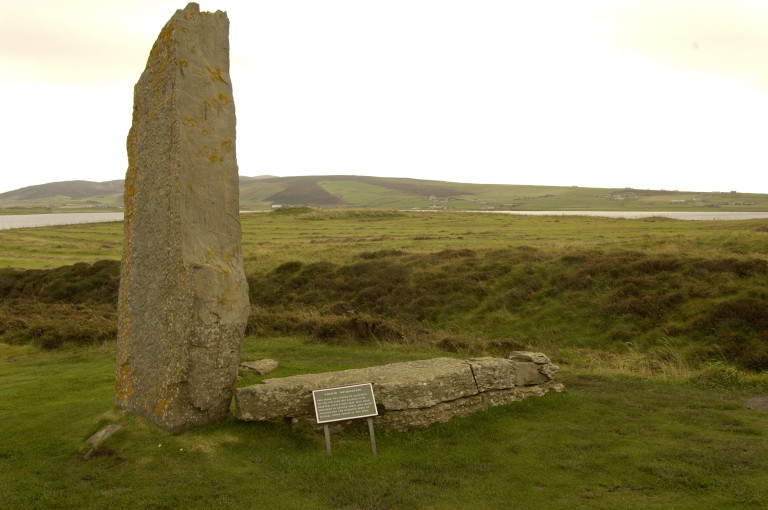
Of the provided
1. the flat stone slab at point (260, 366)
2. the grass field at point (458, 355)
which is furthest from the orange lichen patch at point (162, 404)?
the flat stone slab at point (260, 366)

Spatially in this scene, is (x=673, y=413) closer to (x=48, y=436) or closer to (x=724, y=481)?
(x=724, y=481)

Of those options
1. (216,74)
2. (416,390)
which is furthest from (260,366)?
(216,74)

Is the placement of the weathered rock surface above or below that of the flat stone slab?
above

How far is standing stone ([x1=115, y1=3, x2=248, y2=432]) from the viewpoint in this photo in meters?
10.9

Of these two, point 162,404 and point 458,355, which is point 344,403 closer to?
point 162,404

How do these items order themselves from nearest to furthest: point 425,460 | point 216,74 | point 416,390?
point 425,460, point 216,74, point 416,390

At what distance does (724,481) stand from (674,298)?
1569 cm

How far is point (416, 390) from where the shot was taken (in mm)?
11789

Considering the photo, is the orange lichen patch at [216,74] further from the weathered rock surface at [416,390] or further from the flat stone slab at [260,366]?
the flat stone slab at [260,366]

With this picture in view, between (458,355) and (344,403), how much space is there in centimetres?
891

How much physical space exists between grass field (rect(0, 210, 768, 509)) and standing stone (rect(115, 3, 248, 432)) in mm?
789

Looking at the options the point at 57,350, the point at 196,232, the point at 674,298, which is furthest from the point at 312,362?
the point at 674,298

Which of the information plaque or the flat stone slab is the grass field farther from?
the information plaque

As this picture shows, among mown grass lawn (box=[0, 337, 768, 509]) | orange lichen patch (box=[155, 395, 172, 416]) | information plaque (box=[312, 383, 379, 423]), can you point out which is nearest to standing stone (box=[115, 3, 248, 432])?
orange lichen patch (box=[155, 395, 172, 416])
